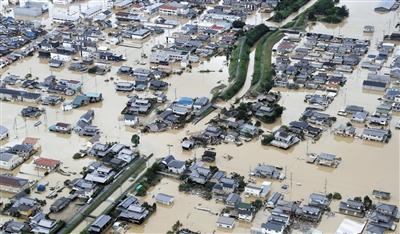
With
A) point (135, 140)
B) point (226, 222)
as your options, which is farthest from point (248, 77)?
point (226, 222)

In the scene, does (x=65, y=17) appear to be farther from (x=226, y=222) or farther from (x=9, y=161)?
(x=226, y=222)

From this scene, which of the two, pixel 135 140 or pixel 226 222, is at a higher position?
pixel 135 140

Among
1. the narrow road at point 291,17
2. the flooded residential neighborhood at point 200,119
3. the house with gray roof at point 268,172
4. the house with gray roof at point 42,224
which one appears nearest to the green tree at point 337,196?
the flooded residential neighborhood at point 200,119

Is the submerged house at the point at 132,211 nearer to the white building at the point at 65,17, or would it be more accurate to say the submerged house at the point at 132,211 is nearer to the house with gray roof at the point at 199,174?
the house with gray roof at the point at 199,174

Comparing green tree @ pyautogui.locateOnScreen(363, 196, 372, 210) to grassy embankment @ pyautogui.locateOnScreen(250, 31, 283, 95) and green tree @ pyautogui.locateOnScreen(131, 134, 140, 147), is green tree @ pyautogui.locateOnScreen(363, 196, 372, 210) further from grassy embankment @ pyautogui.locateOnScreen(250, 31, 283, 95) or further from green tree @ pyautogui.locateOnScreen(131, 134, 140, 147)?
grassy embankment @ pyautogui.locateOnScreen(250, 31, 283, 95)

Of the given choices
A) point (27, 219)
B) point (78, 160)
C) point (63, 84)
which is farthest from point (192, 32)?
point (27, 219)

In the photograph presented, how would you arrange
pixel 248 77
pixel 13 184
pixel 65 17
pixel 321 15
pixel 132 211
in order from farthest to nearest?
pixel 321 15 → pixel 65 17 → pixel 248 77 → pixel 13 184 → pixel 132 211

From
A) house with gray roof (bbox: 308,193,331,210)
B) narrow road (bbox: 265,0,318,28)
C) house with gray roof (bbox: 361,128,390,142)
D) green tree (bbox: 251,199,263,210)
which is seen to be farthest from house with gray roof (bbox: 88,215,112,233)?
narrow road (bbox: 265,0,318,28)

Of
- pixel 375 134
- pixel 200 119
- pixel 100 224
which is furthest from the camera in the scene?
pixel 200 119
